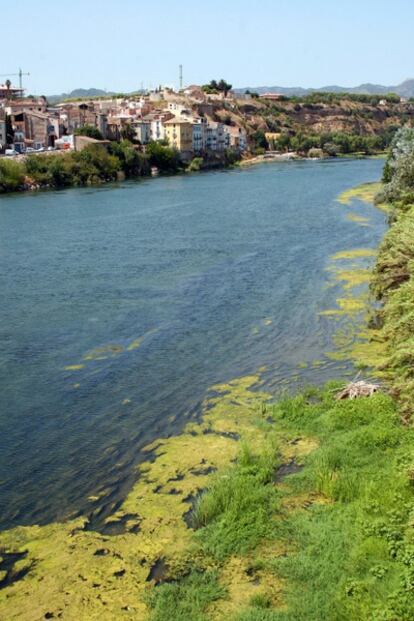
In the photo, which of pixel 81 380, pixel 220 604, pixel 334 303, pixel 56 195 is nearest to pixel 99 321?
pixel 81 380

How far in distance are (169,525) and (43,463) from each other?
3098mm

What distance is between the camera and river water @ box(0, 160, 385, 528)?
12.1 metres

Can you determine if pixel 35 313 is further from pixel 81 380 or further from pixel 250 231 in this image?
pixel 250 231

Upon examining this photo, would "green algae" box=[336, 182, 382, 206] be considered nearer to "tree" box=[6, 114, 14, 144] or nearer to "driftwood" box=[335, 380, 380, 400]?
"driftwood" box=[335, 380, 380, 400]

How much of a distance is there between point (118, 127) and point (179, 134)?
25.9ft

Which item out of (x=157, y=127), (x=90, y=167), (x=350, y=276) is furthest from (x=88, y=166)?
(x=350, y=276)

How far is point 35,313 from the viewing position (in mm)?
20859

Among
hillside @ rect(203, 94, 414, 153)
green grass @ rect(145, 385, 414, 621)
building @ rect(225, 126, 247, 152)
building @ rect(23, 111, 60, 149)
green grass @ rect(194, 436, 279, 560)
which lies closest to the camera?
green grass @ rect(145, 385, 414, 621)

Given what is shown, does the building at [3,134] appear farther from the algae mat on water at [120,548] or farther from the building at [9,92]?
the algae mat on water at [120,548]

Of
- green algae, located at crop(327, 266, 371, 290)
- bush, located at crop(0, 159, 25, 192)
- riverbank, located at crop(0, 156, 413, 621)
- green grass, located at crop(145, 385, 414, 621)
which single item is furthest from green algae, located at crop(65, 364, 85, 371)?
bush, located at crop(0, 159, 25, 192)

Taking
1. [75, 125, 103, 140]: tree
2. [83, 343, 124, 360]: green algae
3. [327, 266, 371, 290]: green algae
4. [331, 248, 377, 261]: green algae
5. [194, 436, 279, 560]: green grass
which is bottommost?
[194, 436, 279, 560]: green grass

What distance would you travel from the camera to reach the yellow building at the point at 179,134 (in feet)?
290

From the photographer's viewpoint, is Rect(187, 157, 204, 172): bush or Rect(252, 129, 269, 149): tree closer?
Rect(187, 157, 204, 172): bush

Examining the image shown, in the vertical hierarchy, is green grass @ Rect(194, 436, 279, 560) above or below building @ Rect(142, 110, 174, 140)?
below
